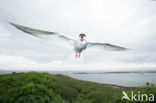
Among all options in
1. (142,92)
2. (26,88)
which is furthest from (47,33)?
(142,92)

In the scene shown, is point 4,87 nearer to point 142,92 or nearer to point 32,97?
point 32,97

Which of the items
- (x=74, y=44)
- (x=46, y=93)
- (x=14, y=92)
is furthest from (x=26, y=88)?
(x=74, y=44)

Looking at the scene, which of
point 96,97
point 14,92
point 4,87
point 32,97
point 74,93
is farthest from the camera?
point 74,93

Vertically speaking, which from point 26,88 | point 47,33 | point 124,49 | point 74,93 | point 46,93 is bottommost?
point 74,93

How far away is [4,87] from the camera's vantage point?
10.9ft

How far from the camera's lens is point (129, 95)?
123 inches

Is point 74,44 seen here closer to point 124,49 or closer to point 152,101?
point 124,49

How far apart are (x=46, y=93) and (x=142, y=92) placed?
2.87 m

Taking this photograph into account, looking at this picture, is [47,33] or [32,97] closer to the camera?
[47,33]

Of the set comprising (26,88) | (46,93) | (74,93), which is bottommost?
(74,93)

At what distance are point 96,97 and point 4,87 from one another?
3.37 m

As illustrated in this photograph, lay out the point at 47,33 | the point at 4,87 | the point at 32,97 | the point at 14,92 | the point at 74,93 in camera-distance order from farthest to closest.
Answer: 1. the point at 74,93
2. the point at 4,87
3. the point at 14,92
4. the point at 32,97
5. the point at 47,33

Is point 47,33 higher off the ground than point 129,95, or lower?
higher

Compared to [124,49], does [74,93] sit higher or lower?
lower
